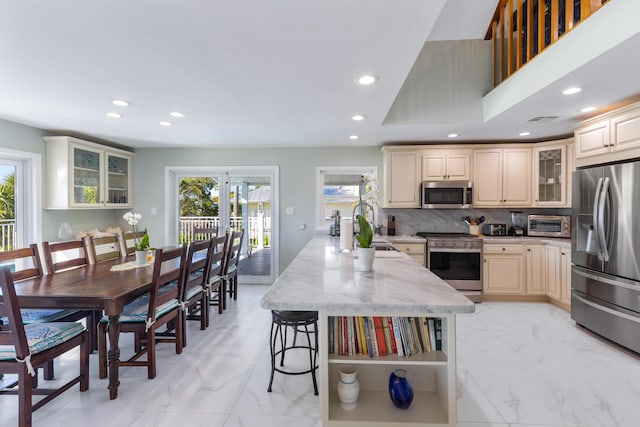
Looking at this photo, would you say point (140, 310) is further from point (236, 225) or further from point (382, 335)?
point (236, 225)

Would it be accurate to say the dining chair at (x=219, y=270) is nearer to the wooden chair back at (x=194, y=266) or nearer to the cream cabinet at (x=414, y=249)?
the wooden chair back at (x=194, y=266)

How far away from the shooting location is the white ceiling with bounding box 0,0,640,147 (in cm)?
163

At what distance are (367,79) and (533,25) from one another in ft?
5.98

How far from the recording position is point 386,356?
5.28 feet

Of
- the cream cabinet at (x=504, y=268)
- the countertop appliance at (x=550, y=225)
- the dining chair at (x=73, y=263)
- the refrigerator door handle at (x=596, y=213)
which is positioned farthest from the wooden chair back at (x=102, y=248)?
the countertop appliance at (x=550, y=225)

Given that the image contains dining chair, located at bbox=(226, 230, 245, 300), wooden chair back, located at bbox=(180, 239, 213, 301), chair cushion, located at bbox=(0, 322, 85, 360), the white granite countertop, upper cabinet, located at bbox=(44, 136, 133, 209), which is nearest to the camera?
the white granite countertop

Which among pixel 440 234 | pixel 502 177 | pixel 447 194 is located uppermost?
pixel 502 177

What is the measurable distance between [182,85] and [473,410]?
10.4ft

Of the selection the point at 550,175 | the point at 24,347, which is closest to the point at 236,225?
the point at 24,347

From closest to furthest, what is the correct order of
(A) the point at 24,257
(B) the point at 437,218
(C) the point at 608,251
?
(A) the point at 24,257
(C) the point at 608,251
(B) the point at 437,218

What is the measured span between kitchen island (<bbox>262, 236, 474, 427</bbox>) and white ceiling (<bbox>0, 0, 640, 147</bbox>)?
4.72 feet

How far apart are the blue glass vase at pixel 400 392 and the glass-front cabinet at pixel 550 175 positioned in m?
3.84

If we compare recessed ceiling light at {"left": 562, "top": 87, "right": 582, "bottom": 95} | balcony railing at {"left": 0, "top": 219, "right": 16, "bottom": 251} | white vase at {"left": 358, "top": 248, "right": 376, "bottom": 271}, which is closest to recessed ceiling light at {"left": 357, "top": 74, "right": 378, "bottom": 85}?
white vase at {"left": 358, "top": 248, "right": 376, "bottom": 271}

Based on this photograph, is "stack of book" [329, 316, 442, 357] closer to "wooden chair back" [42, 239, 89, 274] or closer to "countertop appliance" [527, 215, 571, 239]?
"wooden chair back" [42, 239, 89, 274]
